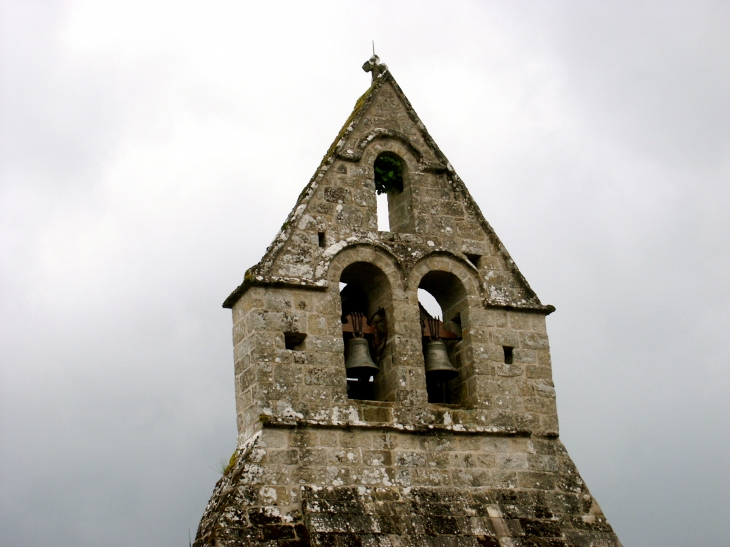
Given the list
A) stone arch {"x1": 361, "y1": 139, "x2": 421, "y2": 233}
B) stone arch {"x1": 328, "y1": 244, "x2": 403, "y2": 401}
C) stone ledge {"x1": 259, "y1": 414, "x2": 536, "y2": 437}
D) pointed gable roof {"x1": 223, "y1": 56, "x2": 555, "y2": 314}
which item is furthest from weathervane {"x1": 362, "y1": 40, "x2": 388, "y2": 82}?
stone ledge {"x1": 259, "y1": 414, "x2": 536, "y2": 437}

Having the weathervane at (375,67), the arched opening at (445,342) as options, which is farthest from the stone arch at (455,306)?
the weathervane at (375,67)

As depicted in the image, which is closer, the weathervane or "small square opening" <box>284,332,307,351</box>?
"small square opening" <box>284,332,307,351</box>

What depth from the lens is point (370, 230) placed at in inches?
527

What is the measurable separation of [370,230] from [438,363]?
1717 millimetres

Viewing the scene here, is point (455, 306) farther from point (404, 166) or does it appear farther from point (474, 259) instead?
point (404, 166)

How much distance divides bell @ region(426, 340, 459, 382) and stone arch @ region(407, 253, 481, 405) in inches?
5.5

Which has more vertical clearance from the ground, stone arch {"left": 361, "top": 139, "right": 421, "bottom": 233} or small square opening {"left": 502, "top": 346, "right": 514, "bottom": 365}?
stone arch {"left": 361, "top": 139, "right": 421, "bottom": 233}

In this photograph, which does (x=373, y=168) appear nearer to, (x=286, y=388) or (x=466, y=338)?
(x=466, y=338)

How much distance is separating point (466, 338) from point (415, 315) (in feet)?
2.28

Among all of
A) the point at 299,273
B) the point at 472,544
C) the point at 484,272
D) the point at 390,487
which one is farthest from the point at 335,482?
the point at 484,272

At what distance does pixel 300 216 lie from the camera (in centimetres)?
1307

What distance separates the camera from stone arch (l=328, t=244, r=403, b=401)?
12961 millimetres

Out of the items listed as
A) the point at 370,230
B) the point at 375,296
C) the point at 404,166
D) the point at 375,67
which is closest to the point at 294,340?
the point at 375,296

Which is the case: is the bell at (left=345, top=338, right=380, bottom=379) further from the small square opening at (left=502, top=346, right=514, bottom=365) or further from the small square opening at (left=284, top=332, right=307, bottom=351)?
the small square opening at (left=502, top=346, right=514, bottom=365)
